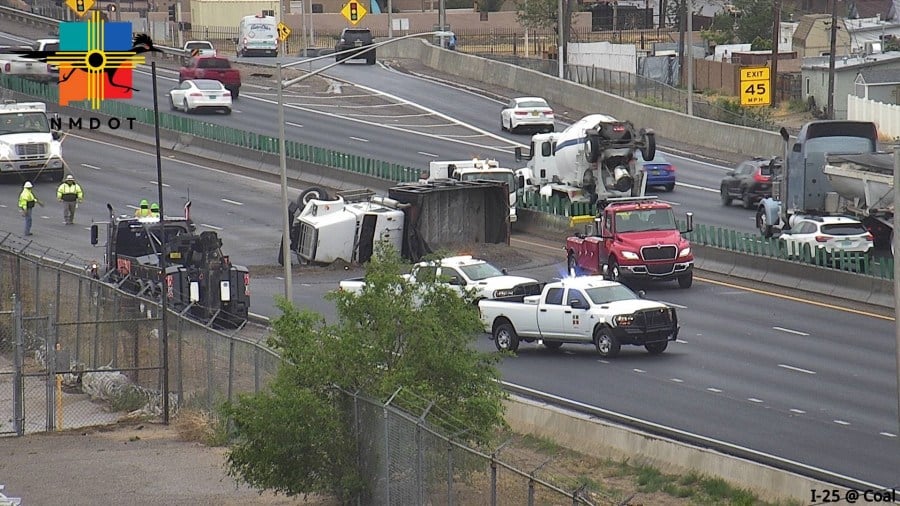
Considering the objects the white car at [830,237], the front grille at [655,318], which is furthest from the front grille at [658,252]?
the front grille at [655,318]

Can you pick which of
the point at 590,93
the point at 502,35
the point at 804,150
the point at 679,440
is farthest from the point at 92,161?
the point at 502,35

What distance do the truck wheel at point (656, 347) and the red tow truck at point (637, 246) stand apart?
6951 millimetres

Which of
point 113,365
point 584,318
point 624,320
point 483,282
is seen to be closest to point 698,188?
point 483,282

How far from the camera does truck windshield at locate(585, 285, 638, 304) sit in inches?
1266

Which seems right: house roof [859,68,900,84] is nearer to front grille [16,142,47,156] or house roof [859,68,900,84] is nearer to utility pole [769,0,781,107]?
utility pole [769,0,781,107]

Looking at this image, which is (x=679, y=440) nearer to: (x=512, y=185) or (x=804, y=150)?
(x=804, y=150)

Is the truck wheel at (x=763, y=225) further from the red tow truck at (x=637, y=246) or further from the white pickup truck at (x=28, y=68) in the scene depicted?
the white pickup truck at (x=28, y=68)

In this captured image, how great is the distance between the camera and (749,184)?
52.2 m

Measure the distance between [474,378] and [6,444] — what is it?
8995 millimetres

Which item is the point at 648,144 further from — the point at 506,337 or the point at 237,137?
the point at 237,137

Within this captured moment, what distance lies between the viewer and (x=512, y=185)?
49938mm

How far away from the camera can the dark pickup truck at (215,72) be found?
75.2 meters

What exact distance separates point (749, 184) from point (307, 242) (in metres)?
15.6

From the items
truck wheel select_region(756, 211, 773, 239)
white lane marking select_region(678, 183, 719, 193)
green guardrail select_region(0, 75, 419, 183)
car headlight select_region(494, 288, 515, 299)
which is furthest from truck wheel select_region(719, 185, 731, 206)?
car headlight select_region(494, 288, 515, 299)
